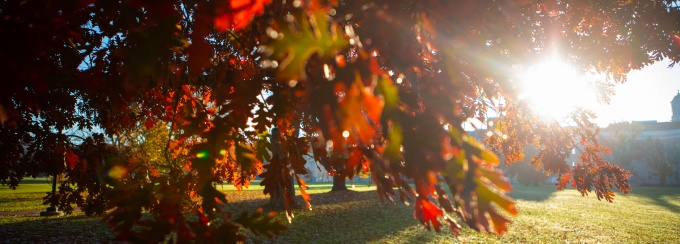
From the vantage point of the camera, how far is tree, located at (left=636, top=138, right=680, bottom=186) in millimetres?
52303

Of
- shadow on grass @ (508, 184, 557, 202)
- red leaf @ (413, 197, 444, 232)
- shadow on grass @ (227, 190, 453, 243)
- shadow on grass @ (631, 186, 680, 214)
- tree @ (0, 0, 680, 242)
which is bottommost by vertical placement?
shadow on grass @ (631, 186, 680, 214)

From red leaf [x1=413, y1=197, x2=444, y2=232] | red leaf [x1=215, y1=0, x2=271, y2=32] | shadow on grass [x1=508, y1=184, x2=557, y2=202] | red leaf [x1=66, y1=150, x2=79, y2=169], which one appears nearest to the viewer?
red leaf [x1=215, y1=0, x2=271, y2=32]

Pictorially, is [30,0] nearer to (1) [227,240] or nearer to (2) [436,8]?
(1) [227,240]

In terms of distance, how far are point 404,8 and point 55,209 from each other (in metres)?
19.9

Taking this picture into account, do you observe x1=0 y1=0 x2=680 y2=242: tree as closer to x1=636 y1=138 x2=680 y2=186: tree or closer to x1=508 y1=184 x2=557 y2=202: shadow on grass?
x1=508 y1=184 x2=557 y2=202: shadow on grass

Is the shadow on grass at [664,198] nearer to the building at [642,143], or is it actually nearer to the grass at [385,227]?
the grass at [385,227]

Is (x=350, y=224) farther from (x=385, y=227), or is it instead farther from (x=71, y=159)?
(x=71, y=159)

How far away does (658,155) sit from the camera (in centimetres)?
5353

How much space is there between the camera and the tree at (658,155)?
52.3m

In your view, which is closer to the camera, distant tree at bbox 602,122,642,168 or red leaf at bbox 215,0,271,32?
red leaf at bbox 215,0,271,32

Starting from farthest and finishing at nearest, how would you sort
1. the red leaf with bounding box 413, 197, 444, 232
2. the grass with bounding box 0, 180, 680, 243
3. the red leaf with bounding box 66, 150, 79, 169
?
the grass with bounding box 0, 180, 680, 243
the red leaf with bounding box 66, 150, 79, 169
the red leaf with bounding box 413, 197, 444, 232

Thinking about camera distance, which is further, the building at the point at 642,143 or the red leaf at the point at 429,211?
the building at the point at 642,143

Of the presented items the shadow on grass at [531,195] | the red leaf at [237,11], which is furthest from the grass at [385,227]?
the red leaf at [237,11]

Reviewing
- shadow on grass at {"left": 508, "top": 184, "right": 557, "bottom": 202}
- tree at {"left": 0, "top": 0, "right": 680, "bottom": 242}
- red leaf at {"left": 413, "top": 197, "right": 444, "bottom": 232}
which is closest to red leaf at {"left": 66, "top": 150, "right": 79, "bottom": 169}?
tree at {"left": 0, "top": 0, "right": 680, "bottom": 242}
